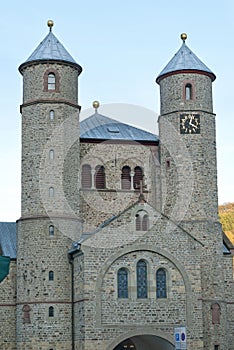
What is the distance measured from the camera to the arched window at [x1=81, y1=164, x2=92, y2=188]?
171ft

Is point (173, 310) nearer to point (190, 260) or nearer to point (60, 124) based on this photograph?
point (190, 260)

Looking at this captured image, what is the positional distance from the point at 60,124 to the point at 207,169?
376 inches

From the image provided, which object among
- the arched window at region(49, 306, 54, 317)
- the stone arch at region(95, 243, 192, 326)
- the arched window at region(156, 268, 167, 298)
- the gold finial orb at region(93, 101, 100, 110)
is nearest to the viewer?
the stone arch at region(95, 243, 192, 326)

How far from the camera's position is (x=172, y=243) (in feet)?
152

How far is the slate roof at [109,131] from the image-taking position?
54.0 meters

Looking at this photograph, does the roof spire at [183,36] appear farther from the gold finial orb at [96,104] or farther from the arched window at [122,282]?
the arched window at [122,282]

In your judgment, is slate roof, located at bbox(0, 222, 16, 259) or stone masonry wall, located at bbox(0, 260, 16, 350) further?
slate roof, located at bbox(0, 222, 16, 259)

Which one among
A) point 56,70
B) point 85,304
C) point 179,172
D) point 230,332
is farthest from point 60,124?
point 230,332

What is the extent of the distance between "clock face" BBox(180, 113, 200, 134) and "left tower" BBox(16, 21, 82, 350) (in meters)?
6.64

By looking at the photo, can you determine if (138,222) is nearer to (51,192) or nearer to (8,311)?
(51,192)

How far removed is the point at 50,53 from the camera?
50.3 meters

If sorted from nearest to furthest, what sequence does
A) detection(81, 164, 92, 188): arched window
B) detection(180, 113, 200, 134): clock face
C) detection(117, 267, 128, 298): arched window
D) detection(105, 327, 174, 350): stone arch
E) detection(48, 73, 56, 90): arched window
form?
detection(105, 327, 174, 350): stone arch < detection(117, 267, 128, 298): arched window < detection(48, 73, 56, 90): arched window < detection(180, 113, 200, 134): clock face < detection(81, 164, 92, 188): arched window

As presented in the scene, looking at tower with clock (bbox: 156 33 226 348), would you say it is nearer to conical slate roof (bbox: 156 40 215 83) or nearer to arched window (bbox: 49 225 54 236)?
conical slate roof (bbox: 156 40 215 83)

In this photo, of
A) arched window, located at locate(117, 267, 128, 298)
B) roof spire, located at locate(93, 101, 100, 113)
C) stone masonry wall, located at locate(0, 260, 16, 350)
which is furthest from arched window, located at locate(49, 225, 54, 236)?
roof spire, located at locate(93, 101, 100, 113)
